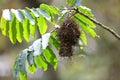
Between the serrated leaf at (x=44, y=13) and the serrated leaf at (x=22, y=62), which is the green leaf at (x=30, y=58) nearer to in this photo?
the serrated leaf at (x=22, y=62)

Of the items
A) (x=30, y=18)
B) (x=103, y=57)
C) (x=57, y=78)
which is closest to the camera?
Result: (x=30, y=18)

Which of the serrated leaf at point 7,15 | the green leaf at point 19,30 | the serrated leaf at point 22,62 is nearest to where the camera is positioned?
the serrated leaf at point 7,15

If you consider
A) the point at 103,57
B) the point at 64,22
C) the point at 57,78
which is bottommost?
the point at 64,22

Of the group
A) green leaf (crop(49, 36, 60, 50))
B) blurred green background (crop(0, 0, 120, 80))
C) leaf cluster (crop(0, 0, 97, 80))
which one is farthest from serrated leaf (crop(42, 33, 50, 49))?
blurred green background (crop(0, 0, 120, 80))

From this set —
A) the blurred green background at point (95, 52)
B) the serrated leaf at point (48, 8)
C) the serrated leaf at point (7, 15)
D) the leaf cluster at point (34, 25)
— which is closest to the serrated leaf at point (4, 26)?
the leaf cluster at point (34, 25)

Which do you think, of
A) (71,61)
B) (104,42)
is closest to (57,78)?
(104,42)

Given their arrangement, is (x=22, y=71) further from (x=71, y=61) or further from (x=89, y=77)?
(x=89, y=77)
